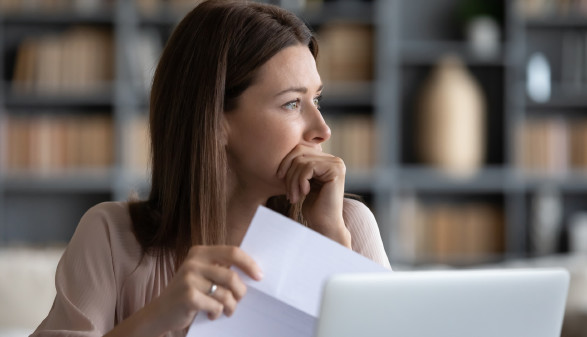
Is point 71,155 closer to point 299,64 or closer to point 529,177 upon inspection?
point 529,177

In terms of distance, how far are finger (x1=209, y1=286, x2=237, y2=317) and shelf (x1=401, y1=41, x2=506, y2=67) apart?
11.7ft

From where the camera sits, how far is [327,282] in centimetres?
80

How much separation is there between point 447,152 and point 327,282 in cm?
359

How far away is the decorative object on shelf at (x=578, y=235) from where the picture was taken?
4348 millimetres

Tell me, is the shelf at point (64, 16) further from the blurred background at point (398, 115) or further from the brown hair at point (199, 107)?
the brown hair at point (199, 107)

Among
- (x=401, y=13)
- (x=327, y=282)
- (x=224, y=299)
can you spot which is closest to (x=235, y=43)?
(x=224, y=299)

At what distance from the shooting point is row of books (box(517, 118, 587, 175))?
171 inches

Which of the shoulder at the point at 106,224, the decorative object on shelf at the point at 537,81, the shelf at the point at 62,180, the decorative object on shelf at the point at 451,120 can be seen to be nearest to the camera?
the shoulder at the point at 106,224

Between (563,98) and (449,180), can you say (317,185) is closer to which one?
(449,180)

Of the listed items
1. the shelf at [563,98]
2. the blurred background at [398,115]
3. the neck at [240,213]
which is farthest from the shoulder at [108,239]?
the shelf at [563,98]

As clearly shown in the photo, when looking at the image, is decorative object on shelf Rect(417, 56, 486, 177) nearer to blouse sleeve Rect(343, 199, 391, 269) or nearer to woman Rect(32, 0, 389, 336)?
blouse sleeve Rect(343, 199, 391, 269)

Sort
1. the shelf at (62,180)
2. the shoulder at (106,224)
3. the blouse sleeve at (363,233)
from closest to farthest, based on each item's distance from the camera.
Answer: the shoulder at (106,224) < the blouse sleeve at (363,233) < the shelf at (62,180)

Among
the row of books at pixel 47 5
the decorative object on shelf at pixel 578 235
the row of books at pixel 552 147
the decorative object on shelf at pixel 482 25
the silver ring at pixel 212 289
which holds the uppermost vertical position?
the row of books at pixel 47 5

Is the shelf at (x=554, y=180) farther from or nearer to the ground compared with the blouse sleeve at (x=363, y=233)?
nearer to the ground
